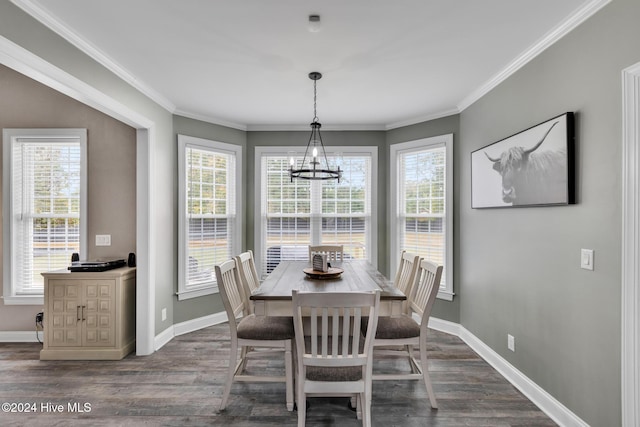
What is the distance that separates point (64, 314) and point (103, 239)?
2.63ft

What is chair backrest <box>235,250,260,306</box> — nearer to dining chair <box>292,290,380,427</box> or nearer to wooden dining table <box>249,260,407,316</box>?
wooden dining table <box>249,260,407,316</box>

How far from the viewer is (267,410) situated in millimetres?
2361

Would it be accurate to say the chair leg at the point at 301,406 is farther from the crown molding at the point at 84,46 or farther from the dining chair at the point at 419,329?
the crown molding at the point at 84,46

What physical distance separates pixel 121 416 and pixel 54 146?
2964 millimetres

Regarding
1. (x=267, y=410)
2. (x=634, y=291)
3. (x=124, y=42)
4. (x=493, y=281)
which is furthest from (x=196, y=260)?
(x=634, y=291)

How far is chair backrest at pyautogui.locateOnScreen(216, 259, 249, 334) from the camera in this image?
235 centimetres

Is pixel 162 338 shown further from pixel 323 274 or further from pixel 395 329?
pixel 395 329

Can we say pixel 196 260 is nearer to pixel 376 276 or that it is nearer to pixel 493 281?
pixel 376 276

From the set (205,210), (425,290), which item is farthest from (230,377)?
(205,210)

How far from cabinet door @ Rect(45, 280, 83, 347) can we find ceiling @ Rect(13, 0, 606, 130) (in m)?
2.08

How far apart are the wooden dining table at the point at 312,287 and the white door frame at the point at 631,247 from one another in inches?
46.9

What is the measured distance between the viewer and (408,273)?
10.1 ft

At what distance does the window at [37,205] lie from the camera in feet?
11.7

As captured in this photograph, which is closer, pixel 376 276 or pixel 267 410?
pixel 267 410
